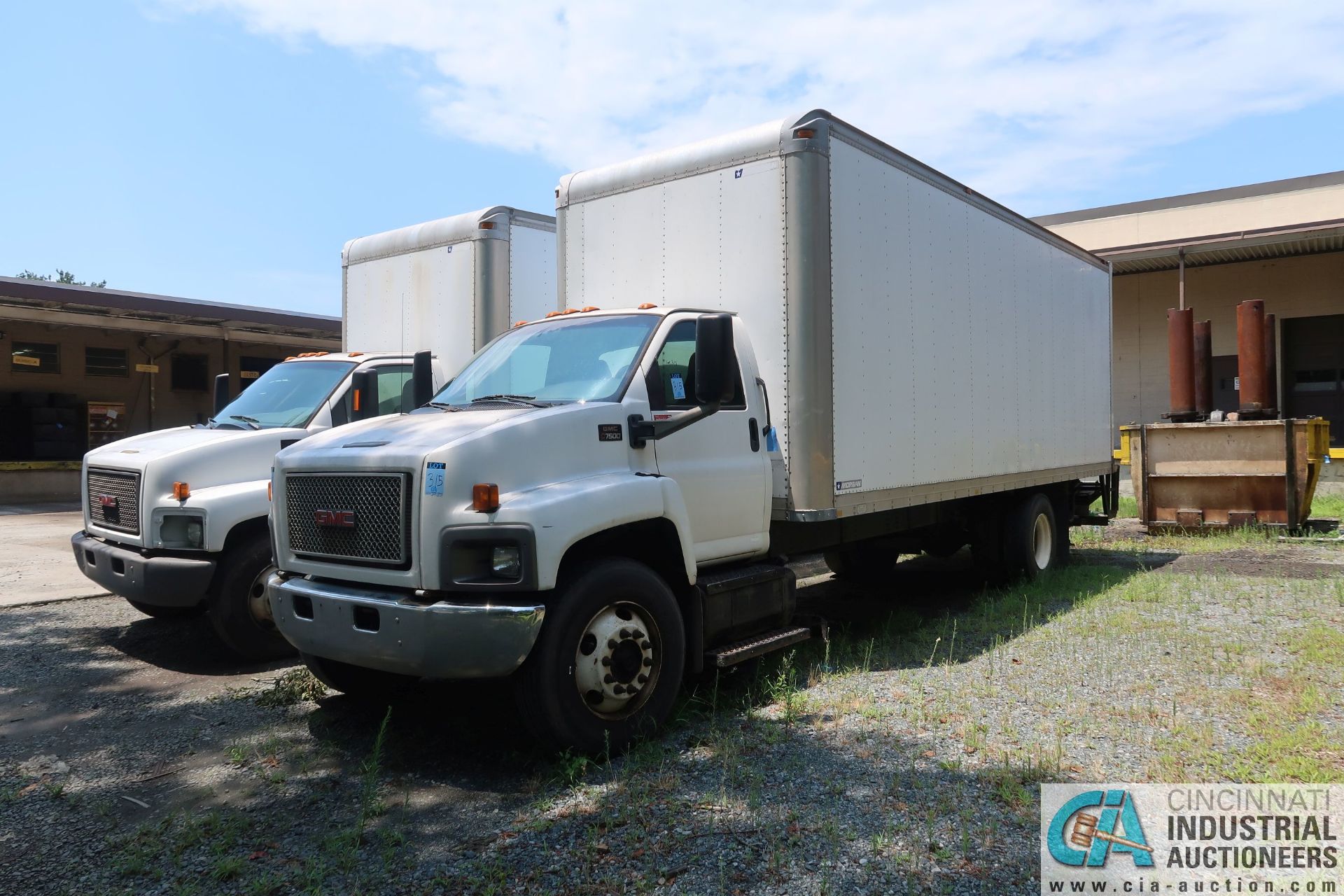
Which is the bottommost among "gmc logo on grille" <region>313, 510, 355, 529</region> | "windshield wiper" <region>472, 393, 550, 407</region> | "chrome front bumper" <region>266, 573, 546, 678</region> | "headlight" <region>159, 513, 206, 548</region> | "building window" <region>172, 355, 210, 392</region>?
"chrome front bumper" <region>266, 573, 546, 678</region>

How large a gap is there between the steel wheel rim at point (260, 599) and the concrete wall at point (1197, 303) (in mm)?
19759

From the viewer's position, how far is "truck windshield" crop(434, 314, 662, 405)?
17.6 ft

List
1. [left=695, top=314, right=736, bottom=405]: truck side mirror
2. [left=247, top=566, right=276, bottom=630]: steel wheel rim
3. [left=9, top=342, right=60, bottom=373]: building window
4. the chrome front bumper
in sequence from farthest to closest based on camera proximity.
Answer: [left=9, top=342, right=60, bottom=373]: building window, [left=247, top=566, right=276, bottom=630]: steel wheel rim, [left=695, top=314, right=736, bottom=405]: truck side mirror, the chrome front bumper

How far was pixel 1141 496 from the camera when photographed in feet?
45.3

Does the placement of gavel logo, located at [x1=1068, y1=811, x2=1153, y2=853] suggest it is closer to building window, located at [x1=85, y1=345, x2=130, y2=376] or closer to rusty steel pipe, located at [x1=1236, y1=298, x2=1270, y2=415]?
rusty steel pipe, located at [x1=1236, y1=298, x2=1270, y2=415]

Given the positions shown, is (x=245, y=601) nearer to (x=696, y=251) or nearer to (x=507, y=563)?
(x=507, y=563)

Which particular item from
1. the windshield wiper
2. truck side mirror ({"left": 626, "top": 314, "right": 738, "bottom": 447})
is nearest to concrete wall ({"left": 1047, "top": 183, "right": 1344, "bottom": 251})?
truck side mirror ({"left": 626, "top": 314, "right": 738, "bottom": 447})

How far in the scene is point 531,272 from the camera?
9312mm

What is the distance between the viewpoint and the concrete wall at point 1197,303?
21406 mm

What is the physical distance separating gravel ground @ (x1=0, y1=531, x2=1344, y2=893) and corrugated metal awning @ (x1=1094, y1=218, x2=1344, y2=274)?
47.4ft

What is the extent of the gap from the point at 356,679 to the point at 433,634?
1.74m

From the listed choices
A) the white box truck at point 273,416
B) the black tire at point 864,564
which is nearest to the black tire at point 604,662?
Answer: the white box truck at point 273,416

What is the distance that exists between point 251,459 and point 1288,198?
2474 centimetres

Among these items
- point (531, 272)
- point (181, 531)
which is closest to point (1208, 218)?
point (531, 272)
